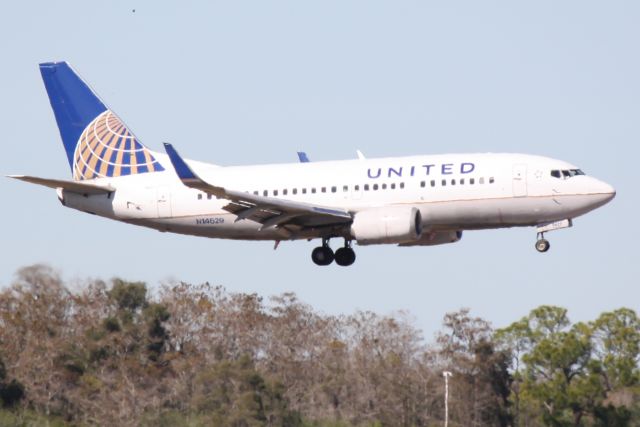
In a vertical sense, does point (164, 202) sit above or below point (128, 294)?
above

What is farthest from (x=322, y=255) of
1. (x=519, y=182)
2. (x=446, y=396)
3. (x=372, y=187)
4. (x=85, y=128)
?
(x=446, y=396)

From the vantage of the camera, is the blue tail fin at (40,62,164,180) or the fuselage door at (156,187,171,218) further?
the blue tail fin at (40,62,164,180)

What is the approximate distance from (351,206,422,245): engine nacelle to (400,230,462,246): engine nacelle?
3507mm

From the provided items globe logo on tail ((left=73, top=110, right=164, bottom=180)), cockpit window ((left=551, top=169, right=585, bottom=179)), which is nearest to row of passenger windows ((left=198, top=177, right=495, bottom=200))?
cockpit window ((left=551, top=169, right=585, bottom=179))

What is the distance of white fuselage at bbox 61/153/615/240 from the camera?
192ft

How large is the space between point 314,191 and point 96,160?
35.1 feet

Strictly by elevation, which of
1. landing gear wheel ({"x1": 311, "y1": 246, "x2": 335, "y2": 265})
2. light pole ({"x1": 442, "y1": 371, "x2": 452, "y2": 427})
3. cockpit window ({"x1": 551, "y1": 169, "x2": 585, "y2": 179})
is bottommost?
light pole ({"x1": 442, "y1": 371, "x2": 452, "y2": 427})

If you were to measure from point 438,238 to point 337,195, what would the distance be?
196 inches

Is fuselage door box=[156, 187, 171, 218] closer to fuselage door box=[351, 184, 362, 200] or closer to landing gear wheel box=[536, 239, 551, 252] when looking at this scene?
fuselage door box=[351, 184, 362, 200]

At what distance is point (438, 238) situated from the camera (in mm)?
63000

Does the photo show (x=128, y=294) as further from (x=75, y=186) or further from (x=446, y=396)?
(x=75, y=186)

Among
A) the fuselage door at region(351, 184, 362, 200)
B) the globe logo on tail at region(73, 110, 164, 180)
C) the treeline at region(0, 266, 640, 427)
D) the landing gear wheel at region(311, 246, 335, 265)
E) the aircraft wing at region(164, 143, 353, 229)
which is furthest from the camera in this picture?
the treeline at region(0, 266, 640, 427)

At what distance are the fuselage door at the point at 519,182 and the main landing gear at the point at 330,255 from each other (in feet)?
25.6

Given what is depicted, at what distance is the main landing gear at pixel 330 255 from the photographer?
2467 inches
